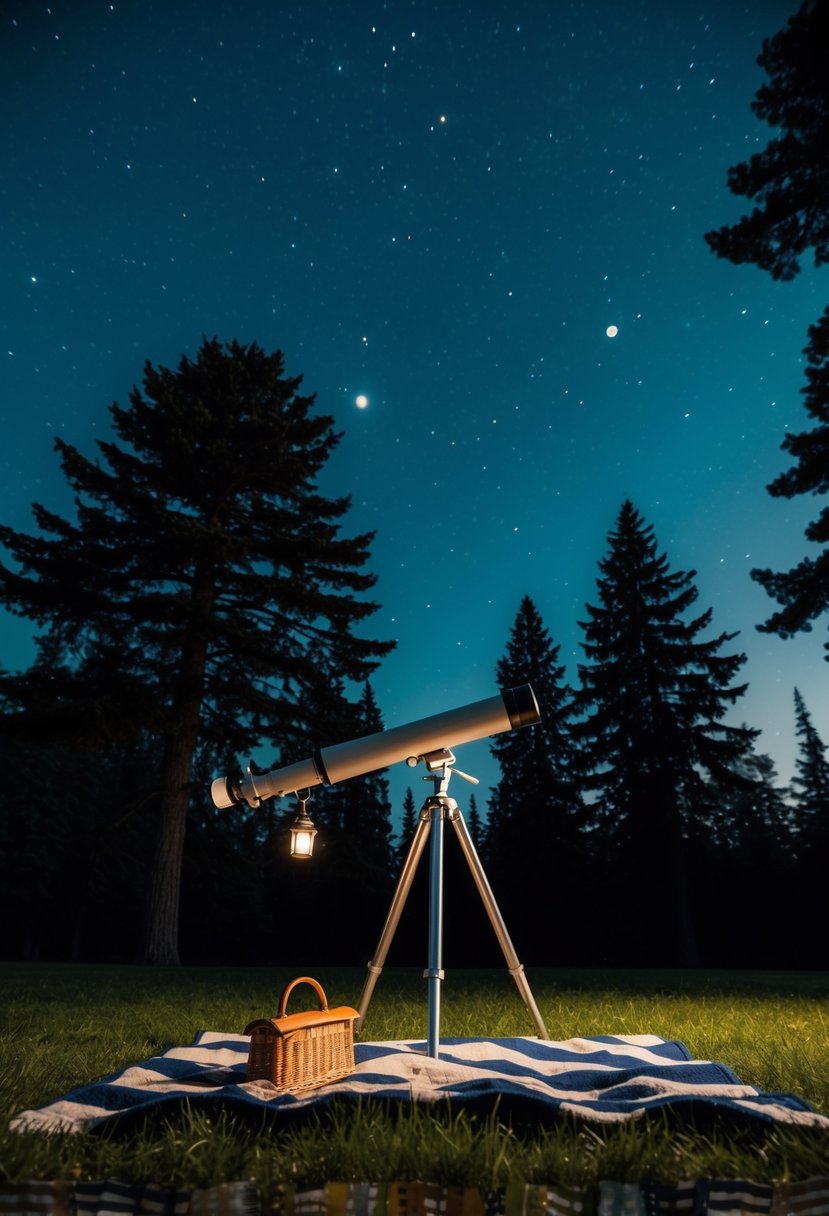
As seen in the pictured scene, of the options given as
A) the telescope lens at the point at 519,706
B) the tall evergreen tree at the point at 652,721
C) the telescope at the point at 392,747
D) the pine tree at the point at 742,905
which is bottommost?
the pine tree at the point at 742,905

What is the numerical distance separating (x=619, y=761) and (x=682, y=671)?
13.3 feet

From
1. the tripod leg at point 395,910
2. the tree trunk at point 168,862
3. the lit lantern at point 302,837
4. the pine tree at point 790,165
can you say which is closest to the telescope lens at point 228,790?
the lit lantern at point 302,837

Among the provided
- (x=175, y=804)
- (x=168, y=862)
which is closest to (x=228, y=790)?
(x=175, y=804)

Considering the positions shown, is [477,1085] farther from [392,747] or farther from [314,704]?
[314,704]

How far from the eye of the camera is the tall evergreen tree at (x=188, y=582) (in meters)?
12.9

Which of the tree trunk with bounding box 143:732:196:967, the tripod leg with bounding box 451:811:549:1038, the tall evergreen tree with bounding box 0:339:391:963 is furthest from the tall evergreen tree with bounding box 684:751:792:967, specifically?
the tripod leg with bounding box 451:811:549:1038

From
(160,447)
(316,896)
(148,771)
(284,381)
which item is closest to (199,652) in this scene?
(160,447)

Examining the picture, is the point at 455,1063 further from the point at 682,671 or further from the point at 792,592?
the point at 682,671

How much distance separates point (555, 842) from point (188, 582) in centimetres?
2065

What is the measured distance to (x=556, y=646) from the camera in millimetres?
33906

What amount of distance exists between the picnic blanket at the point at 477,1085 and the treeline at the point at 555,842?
423 inches

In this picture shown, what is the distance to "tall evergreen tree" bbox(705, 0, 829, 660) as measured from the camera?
945 cm

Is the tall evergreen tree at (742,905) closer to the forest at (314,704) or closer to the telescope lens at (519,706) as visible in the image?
the forest at (314,704)

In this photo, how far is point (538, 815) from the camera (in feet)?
95.9
